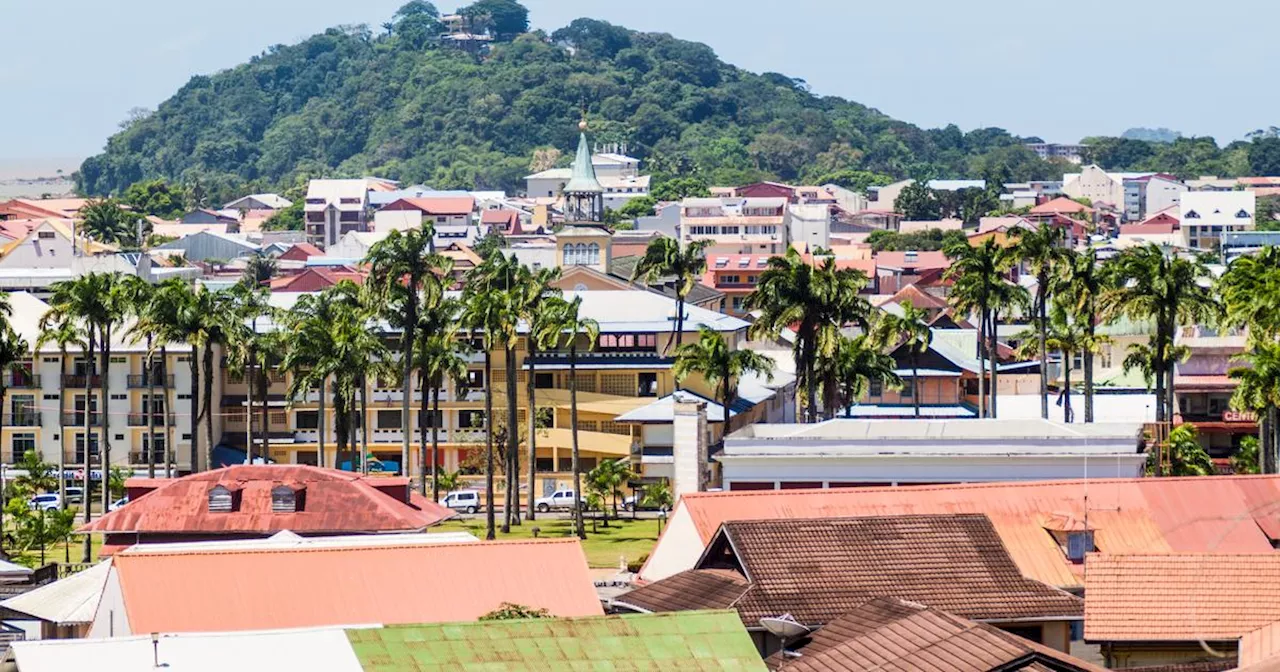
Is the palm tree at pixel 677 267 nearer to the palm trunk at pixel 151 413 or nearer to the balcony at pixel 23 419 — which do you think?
the palm trunk at pixel 151 413

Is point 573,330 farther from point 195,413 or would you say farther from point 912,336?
point 912,336

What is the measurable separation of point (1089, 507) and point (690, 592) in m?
12.4

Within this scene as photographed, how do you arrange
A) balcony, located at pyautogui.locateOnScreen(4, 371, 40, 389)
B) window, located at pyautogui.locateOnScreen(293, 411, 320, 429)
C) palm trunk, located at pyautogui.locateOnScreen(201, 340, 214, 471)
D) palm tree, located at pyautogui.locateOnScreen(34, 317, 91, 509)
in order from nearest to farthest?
palm tree, located at pyautogui.locateOnScreen(34, 317, 91, 509)
palm trunk, located at pyautogui.locateOnScreen(201, 340, 214, 471)
balcony, located at pyautogui.locateOnScreen(4, 371, 40, 389)
window, located at pyautogui.locateOnScreen(293, 411, 320, 429)

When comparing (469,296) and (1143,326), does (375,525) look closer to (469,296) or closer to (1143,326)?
(469,296)

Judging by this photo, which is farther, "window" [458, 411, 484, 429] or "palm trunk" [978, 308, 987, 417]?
"window" [458, 411, 484, 429]

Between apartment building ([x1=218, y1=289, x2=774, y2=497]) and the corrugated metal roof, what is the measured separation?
62.5m

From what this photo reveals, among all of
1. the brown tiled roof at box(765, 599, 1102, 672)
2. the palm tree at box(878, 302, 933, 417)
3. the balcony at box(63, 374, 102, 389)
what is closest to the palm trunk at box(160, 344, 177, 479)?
the balcony at box(63, 374, 102, 389)

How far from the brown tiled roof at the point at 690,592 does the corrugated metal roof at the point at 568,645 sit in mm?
9180

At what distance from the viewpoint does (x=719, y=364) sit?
9512 cm

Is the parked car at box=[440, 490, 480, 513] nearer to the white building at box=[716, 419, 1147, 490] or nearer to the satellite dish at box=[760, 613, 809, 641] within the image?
the white building at box=[716, 419, 1147, 490]

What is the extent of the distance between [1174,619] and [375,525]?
27984 mm

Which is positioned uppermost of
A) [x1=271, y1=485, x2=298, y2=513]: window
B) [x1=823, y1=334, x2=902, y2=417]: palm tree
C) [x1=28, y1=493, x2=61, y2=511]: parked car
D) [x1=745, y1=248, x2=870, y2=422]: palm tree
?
[x1=745, y1=248, x2=870, y2=422]: palm tree

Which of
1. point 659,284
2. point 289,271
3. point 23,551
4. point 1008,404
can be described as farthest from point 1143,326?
point 289,271

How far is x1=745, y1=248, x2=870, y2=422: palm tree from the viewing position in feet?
314
